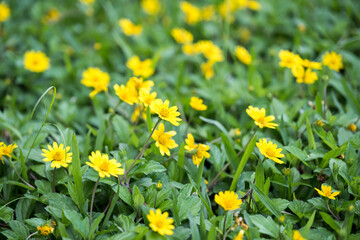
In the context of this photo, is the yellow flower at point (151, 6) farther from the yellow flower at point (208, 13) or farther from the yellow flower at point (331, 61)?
the yellow flower at point (331, 61)

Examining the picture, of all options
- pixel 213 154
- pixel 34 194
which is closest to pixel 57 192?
pixel 34 194

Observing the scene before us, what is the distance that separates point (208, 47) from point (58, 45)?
128 centimetres

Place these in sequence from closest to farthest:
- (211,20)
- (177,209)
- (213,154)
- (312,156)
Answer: (177,209) < (312,156) < (213,154) < (211,20)

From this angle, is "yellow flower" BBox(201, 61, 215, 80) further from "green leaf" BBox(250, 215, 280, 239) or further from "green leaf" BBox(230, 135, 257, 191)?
"green leaf" BBox(250, 215, 280, 239)

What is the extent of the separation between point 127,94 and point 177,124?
0.39 meters

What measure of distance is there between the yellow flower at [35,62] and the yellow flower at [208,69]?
1.20 metres

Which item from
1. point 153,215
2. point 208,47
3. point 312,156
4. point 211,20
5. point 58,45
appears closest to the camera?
point 153,215

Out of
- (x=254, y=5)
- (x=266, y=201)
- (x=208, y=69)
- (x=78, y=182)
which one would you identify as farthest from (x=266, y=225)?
(x=254, y=5)

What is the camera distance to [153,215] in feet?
4.40

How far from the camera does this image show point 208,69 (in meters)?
2.75

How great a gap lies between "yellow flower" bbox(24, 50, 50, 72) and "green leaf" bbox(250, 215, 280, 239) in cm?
189

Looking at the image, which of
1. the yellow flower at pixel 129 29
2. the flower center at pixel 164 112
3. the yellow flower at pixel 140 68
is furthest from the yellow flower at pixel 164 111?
the yellow flower at pixel 129 29

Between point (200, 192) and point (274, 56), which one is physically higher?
point (274, 56)

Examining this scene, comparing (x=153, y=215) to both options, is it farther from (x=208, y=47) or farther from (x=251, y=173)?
(x=208, y=47)
